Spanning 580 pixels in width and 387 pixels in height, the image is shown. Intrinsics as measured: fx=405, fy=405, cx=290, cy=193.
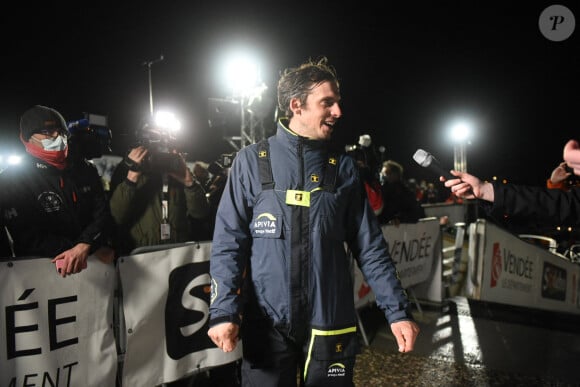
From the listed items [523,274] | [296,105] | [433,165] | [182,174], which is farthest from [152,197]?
[523,274]

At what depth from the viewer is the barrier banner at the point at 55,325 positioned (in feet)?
8.27

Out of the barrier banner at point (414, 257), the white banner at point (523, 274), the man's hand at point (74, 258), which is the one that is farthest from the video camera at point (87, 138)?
the white banner at point (523, 274)

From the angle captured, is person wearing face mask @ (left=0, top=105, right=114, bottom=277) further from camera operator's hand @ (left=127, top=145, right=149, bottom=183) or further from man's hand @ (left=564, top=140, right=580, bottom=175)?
man's hand @ (left=564, top=140, right=580, bottom=175)

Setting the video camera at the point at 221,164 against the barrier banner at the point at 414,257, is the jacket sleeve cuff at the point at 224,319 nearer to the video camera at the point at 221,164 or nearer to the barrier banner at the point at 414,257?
the video camera at the point at 221,164

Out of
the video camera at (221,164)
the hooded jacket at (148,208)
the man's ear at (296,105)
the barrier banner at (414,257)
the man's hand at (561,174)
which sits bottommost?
the barrier banner at (414,257)

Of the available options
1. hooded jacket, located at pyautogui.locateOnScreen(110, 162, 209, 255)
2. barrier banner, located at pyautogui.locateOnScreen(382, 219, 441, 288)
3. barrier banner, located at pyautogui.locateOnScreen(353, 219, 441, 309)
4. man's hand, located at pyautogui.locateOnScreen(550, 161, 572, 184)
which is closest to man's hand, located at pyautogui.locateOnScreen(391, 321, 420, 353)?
man's hand, located at pyautogui.locateOnScreen(550, 161, 572, 184)

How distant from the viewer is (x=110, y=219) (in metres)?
3.20

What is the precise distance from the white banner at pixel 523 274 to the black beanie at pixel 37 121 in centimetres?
640

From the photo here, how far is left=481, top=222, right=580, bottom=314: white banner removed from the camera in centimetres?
688

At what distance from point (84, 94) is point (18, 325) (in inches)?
1097

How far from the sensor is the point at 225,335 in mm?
1955

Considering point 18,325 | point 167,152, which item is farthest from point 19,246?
point 167,152

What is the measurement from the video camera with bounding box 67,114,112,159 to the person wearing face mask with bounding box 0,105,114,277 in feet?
0.62

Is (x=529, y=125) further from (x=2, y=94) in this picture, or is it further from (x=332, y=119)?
(x=332, y=119)
